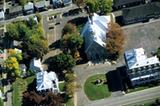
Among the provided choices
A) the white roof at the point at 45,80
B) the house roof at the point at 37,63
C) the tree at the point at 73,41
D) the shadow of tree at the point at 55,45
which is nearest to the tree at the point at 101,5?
the tree at the point at 73,41

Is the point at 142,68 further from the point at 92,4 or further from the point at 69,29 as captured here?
the point at 92,4

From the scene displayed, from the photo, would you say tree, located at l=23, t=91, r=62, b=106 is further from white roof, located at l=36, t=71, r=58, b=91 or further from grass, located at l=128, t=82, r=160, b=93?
grass, located at l=128, t=82, r=160, b=93

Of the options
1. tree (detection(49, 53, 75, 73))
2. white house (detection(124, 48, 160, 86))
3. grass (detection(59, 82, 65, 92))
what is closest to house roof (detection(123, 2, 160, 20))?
white house (detection(124, 48, 160, 86))

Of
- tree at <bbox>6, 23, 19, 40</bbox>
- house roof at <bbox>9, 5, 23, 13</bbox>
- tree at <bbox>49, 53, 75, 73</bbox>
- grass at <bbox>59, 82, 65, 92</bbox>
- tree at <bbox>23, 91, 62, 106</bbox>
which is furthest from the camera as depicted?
house roof at <bbox>9, 5, 23, 13</bbox>

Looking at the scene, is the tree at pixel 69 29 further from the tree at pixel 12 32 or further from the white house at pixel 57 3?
the white house at pixel 57 3

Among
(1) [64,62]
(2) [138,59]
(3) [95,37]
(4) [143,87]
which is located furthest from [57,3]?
(4) [143,87]

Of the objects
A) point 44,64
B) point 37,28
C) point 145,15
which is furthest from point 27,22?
point 145,15
